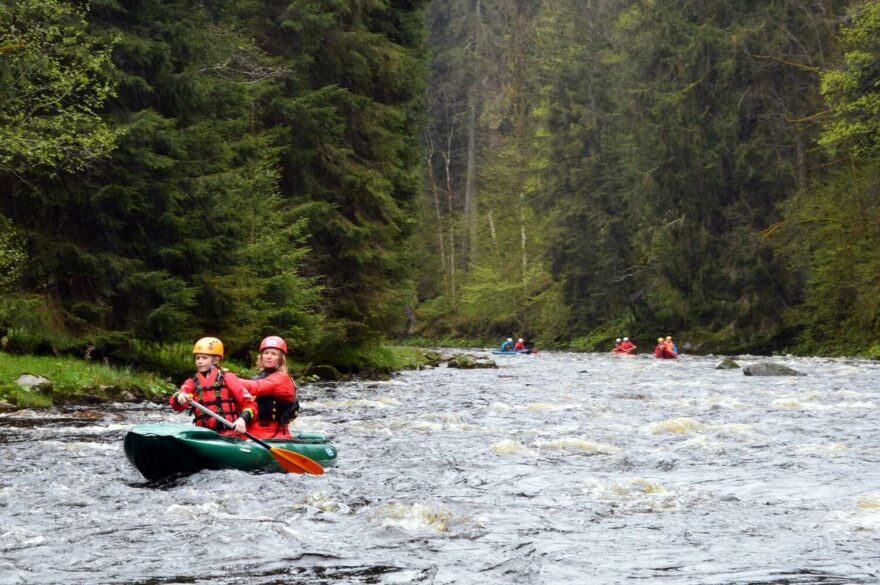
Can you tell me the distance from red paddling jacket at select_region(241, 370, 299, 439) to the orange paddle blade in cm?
58

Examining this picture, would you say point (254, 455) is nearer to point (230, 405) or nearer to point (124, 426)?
point (230, 405)

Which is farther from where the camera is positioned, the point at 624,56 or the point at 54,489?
the point at 624,56

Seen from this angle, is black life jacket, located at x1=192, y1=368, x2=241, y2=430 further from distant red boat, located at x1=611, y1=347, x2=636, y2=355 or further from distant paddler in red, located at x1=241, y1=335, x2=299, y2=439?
distant red boat, located at x1=611, y1=347, x2=636, y2=355

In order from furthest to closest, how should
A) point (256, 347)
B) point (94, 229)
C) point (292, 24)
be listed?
1. point (292, 24)
2. point (256, 347)
3. point (94, 229)

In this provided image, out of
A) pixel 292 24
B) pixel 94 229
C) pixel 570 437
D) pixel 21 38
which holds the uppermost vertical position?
pixel 292 24

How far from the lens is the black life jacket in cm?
1076

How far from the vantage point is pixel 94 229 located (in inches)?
732

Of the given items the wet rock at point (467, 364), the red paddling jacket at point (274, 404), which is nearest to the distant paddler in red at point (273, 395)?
the red paddling jacket at point (274, 404)

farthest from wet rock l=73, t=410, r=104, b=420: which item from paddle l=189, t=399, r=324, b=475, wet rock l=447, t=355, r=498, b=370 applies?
wet rock l=447, t=355, r=498, b=370

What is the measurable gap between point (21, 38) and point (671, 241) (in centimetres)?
2703

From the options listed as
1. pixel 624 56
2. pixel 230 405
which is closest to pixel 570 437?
pixel 230 405

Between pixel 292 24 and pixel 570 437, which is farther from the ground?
pixel 292 24

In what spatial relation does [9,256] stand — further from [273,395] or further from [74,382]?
[273,395]

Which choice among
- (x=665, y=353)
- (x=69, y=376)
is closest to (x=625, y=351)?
(x=665, y=353)
